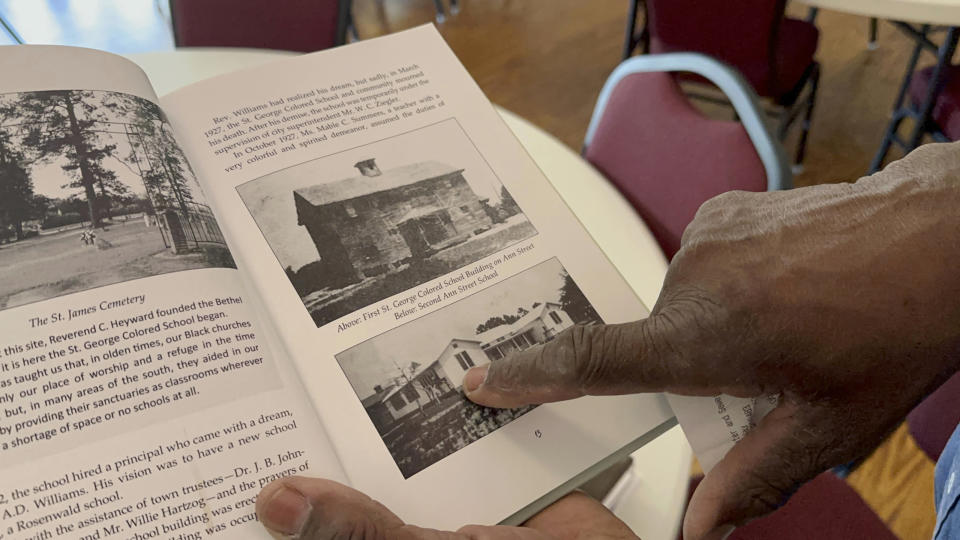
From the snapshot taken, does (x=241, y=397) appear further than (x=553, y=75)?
No

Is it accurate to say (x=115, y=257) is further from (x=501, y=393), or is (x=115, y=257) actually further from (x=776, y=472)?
(x=776, y=472)

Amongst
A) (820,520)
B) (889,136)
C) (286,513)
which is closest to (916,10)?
(889,136)

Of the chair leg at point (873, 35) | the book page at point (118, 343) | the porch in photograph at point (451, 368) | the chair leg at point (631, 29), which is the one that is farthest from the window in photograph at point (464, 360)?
the chair leg at point (873, 35)

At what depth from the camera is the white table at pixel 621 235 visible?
1.86 ft

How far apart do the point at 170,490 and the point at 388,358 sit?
0.16 meters

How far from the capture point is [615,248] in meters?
0.72

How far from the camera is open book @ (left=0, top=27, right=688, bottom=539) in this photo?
37cm

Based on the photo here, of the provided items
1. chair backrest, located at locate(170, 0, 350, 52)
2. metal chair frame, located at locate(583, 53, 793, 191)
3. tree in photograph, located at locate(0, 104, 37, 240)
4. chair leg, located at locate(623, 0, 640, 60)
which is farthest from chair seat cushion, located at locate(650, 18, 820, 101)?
tree in photograph, located at locate(0, 104, 37, 240)

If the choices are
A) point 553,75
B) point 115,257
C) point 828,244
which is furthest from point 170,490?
point 553,75

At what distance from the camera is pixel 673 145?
29.1 inches

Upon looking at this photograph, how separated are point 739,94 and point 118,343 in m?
0.68

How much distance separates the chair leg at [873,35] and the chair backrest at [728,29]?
36.4 inches

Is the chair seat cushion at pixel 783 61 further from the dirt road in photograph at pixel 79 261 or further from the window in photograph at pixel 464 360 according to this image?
the dirt road in photograph at pixel 79 261

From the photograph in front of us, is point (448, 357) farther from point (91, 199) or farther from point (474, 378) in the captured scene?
Answer: point (91, 199)
